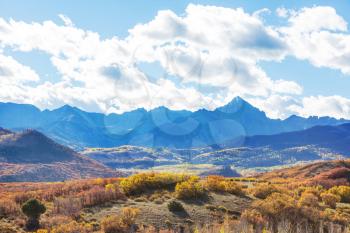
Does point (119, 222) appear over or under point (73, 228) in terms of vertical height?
over

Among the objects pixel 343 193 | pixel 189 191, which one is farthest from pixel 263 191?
pixel 343 193

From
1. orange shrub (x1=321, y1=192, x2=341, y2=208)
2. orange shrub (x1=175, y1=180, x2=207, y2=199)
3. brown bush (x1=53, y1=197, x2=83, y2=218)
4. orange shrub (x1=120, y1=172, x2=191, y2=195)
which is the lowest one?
orange shrub (x1=321, y1=192, x2=341, y2=208)

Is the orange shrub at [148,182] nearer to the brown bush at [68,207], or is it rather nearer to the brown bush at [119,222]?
the brown bush at [68,207]

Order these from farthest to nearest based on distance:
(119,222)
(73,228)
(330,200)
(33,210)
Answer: (330,200) → (33,210) → (119,222) → (73,228)

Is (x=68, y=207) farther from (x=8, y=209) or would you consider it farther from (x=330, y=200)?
(x=330, y=200)

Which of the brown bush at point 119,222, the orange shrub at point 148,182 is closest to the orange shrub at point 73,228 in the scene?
the brown bush at point 119,222

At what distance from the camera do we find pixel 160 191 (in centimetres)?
4591

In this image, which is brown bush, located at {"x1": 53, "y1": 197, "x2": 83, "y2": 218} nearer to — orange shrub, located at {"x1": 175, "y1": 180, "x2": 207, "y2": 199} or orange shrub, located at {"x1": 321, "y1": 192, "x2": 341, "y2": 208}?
orange shrub, located at {"x1": 175, "y1": 180, "x2": 207, "y2": 199}

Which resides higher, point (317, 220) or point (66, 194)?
point (66, 194)

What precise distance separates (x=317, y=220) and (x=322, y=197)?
1042 cm

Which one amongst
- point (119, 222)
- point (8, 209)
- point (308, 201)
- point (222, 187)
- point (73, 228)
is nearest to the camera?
point (73, 228)

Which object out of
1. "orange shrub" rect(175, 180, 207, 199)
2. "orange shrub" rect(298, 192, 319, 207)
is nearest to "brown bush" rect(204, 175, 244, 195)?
"orange shrub" rect(175, 180, 207, 199)

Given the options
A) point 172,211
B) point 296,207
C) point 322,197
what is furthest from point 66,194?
point 322,197

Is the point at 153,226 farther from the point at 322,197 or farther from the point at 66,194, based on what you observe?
the point at 322,197
